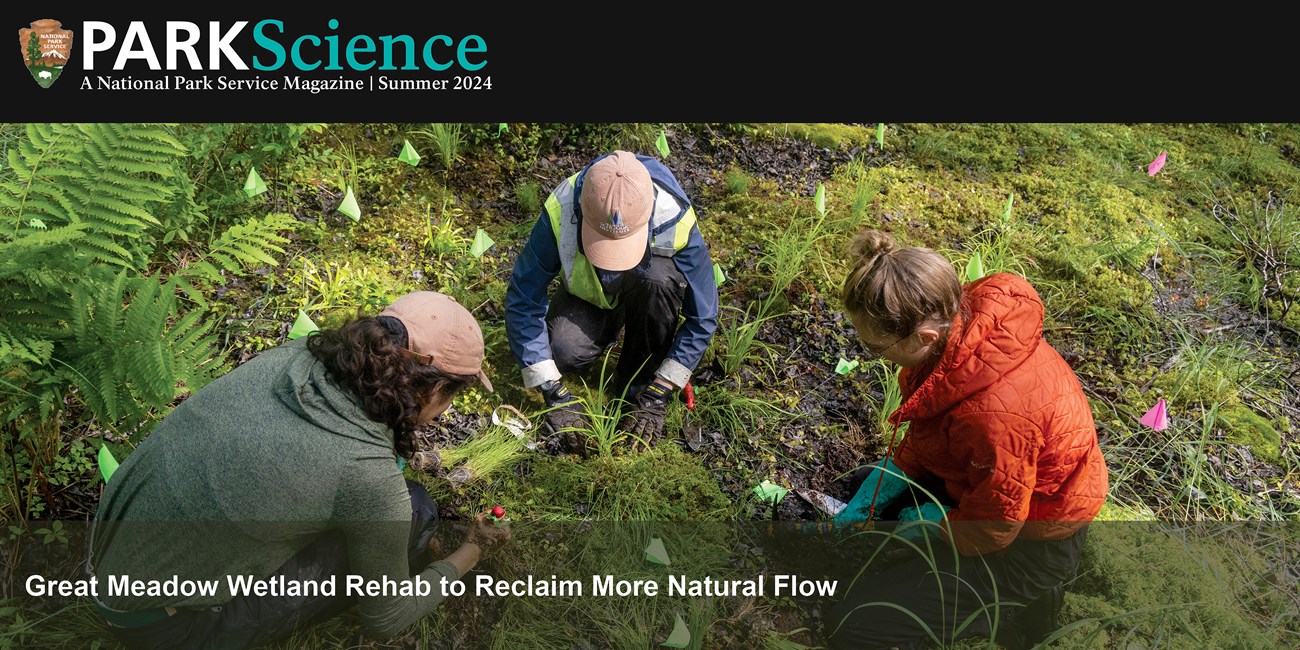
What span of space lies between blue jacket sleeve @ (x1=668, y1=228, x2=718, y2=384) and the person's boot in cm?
148

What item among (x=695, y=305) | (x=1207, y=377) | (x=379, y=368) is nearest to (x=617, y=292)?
(x=695, y=305)

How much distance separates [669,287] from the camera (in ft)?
10.3

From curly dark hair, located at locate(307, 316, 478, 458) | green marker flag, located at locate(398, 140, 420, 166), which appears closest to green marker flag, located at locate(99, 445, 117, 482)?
curly dark hair, located at locate(307, 316, 478, 458)

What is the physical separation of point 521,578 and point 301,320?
1.33m

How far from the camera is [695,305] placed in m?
3.25

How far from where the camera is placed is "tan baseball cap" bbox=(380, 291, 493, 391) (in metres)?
2.09

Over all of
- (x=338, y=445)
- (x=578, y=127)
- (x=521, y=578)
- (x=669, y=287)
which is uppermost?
(x=578, y=127)

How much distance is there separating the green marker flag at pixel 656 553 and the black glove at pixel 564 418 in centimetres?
53

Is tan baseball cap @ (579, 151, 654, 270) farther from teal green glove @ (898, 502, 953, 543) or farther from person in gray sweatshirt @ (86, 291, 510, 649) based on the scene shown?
teal green glove @ (898, 502, 953, 543)

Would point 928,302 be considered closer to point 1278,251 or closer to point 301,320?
point 301,320

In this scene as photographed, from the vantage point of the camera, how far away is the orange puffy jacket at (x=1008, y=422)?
2.22 meters

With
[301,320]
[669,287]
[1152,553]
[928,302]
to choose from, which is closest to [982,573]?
[1152,553]

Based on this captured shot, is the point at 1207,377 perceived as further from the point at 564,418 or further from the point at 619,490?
the point at 564,418
